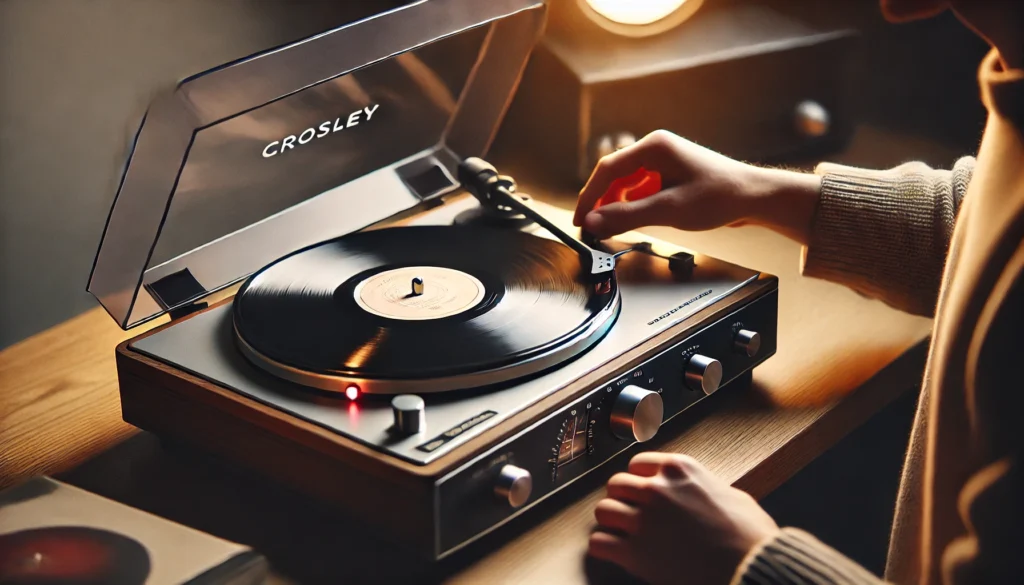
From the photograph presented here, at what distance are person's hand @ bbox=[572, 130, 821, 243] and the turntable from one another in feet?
0.13

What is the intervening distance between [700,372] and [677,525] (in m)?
0.19

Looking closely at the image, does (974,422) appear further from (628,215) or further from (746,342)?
(628,215)

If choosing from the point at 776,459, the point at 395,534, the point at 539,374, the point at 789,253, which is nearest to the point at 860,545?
the point at 789,253

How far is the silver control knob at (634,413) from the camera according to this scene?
98 cm

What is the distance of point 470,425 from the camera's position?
88 centimetres

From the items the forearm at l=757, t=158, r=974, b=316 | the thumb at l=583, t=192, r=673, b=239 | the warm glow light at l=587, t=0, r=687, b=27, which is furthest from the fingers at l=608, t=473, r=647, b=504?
the warm glow light at l=587, t=0, r=687, b=27

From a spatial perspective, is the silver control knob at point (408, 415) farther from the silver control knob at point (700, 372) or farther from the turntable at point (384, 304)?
the silver control knob at point (700, 372)

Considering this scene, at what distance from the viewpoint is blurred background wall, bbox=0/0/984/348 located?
1366 millimetres

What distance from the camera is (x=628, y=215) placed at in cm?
125

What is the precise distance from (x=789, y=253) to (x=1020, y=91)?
0.73 meters

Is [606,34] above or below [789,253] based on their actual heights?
above

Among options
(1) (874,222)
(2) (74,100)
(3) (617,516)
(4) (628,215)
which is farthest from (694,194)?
(2) (74,100)

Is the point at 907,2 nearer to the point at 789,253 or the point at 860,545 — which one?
the point at 789,253

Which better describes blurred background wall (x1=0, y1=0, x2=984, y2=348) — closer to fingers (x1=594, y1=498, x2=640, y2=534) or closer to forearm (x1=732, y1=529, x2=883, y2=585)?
fingers (x1=594, y1=498, x2=640, y2=534)
